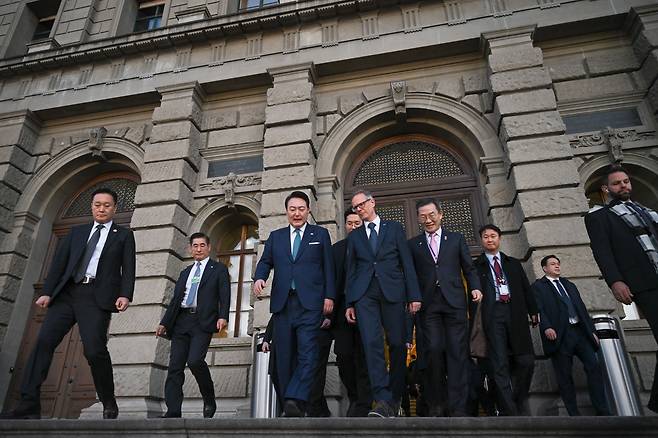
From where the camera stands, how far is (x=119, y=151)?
10961 mm

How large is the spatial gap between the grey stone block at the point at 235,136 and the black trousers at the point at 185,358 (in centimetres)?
537

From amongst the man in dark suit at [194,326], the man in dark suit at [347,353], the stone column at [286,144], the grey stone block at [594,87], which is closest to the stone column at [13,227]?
the stone column at [286,144]

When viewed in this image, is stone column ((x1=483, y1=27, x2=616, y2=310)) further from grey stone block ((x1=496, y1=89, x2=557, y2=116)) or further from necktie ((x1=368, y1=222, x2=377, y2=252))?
necktie ((x1=368, y1=222, x2=377, y2=252))

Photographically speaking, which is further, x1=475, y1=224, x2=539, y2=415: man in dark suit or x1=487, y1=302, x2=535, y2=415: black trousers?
x1=475, y1=224, x2=539, y2=415: man in dark suit

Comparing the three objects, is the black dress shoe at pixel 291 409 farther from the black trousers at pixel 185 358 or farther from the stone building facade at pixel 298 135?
the stone building facade at pixel 298 135

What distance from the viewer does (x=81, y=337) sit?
181 inches

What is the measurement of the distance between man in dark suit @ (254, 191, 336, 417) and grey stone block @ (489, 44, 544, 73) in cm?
623

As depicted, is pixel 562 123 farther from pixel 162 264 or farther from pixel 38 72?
pixel 38 72

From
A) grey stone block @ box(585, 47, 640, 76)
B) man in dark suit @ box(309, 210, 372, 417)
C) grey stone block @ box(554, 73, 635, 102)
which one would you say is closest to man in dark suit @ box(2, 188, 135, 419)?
man in dark suit @ box(309, 210, 372, 417)

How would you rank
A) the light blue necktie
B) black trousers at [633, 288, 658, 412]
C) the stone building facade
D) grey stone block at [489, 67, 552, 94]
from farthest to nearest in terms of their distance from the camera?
1. grey stone block at [489, 67, 552, 94]
2. the stone building facade
3. the light blue necktie
4. black trousers at [633, 288, 658, 412]

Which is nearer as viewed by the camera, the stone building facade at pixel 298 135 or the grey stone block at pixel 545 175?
the grey stone block at pixel 545 175

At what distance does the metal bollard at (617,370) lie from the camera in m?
5.34

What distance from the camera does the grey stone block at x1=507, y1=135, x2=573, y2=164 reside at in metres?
7.99

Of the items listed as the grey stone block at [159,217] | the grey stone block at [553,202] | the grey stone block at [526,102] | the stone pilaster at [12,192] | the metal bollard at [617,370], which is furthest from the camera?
the stone pilaster at [12,192]
